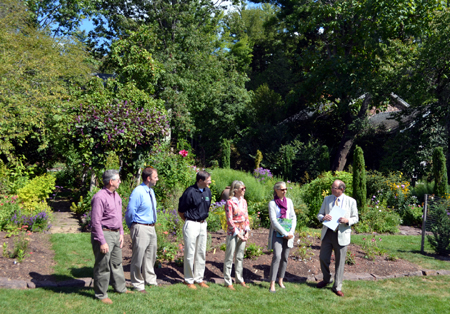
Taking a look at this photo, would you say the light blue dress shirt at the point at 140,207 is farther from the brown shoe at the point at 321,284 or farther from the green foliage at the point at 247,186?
the green foliage at the point at 247,186

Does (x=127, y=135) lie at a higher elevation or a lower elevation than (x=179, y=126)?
lower

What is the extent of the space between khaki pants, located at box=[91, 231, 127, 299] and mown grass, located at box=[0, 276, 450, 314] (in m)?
0.13

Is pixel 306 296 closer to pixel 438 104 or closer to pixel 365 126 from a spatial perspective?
pixel 438 104

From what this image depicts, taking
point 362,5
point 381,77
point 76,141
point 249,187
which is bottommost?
point 249,187

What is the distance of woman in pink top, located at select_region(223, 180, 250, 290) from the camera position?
5.44m

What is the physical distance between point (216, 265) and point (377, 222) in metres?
6.08

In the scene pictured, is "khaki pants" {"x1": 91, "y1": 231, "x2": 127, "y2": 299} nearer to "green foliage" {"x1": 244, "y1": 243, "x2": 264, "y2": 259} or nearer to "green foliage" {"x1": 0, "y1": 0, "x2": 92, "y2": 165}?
"green foliage" {"x1": 244, "y1": 243, "x2": 264, "y2": 259}

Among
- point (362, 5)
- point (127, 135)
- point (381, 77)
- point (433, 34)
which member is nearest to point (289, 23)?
point (362, 5)

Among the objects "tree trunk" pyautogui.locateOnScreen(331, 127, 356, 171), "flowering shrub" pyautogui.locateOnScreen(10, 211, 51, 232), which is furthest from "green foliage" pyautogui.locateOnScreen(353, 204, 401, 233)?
"tree trunk" pyautogui.locateOnScreen(331, 127, 356, 171)

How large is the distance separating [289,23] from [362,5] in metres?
5.12

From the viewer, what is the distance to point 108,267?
4617 mm

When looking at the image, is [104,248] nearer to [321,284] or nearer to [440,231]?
[321,284]

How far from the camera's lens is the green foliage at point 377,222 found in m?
Result: 10.4

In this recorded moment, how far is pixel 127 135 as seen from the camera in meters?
9.21
